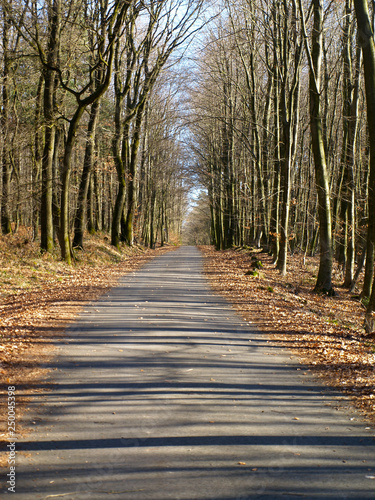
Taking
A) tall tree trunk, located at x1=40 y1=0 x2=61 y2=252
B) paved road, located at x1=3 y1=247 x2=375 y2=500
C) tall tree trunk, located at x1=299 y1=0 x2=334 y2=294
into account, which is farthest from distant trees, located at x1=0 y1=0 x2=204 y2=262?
paved road, located at x1=3 y1=247 x2=375 y2=500

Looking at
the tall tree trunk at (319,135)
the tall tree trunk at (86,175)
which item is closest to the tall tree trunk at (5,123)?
the tall tree trunk at (86,175)

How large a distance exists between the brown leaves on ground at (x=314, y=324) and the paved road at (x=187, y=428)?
0.44m

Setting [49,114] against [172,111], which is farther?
[172,111]

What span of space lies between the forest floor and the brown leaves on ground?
3823 millimetres

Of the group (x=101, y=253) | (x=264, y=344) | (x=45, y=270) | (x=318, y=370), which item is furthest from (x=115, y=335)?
(x=101, y=253)

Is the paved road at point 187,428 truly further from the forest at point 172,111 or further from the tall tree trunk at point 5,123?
the tall tree trunk at point 5,123

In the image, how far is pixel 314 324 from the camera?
9727 millimetres

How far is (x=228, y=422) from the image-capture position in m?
4.77

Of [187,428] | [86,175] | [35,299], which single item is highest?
[86,175]

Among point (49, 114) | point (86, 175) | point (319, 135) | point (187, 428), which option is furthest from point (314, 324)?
point (86, 175)

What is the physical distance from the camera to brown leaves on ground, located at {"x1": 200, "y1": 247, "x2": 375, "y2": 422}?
247 inches

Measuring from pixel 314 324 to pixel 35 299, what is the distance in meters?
6.57

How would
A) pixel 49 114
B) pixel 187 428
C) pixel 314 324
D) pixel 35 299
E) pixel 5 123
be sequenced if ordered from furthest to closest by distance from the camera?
pixel 5 123 < pixel 49 114 < pixel 35 299 < pixel 314 324 < pixel 187 428

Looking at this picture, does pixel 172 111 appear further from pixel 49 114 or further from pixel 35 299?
pixel 35 299
